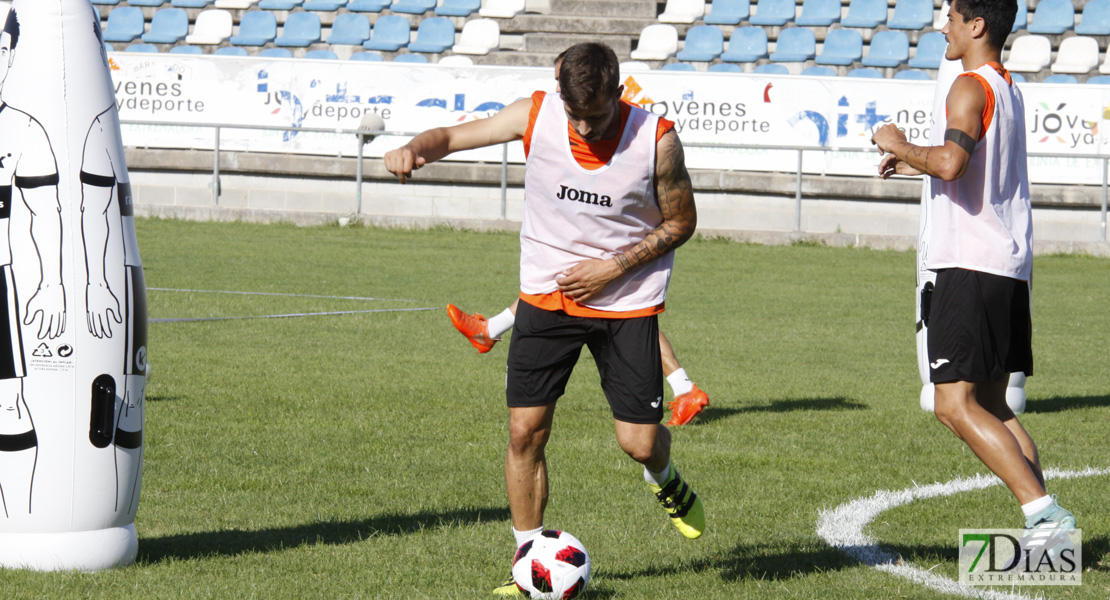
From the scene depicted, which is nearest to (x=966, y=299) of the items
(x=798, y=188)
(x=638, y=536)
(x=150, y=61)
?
(x=638, y=536)

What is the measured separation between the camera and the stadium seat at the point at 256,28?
2972 centimetres

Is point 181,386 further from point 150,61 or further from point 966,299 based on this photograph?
point 150,61

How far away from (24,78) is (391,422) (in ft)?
12.9

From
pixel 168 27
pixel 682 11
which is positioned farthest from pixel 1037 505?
pixel 168 27

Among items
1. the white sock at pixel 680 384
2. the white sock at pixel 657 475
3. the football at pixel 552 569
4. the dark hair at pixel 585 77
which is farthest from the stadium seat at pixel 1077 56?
the football at pixel 552 569

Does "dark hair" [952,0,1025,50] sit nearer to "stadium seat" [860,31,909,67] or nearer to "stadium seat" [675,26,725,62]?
"stadium seat" [860,31,909,67]

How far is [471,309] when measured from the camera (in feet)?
47.3

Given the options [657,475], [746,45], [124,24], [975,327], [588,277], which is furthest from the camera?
[124,24]

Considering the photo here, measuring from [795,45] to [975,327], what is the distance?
2294 cm

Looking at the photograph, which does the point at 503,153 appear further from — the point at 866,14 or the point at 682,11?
the point at 866,14

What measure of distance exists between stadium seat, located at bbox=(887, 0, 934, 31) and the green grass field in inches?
515

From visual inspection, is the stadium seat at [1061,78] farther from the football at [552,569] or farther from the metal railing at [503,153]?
the football at [552,569]

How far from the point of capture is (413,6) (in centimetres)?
3025

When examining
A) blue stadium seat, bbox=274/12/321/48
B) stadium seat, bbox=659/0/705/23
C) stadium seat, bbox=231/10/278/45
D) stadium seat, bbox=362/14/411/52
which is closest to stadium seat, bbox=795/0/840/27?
stadium seat, bbox=659/0/705/23
